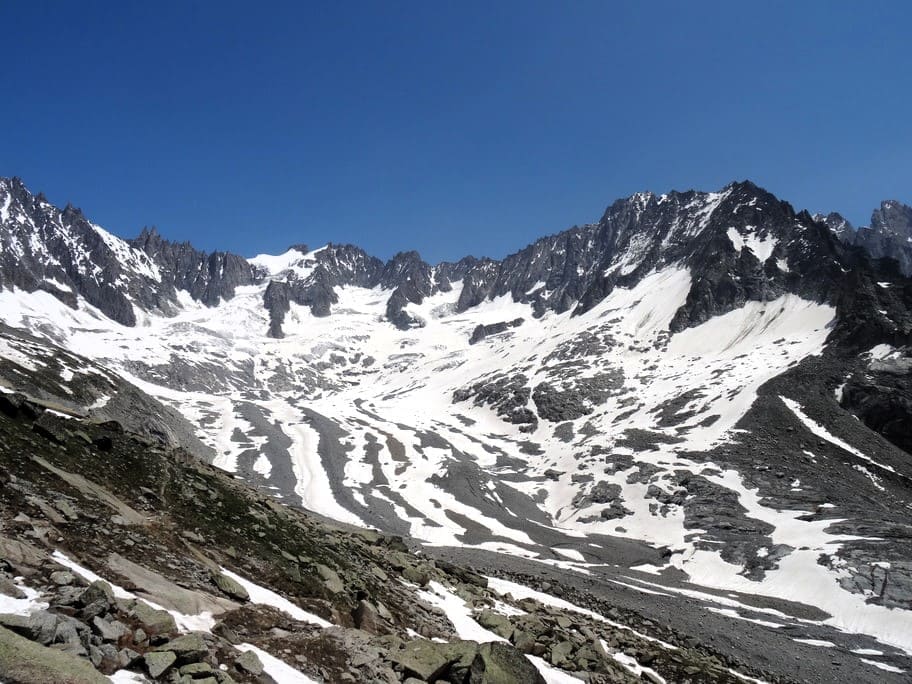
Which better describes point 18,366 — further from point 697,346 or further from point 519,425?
point 697,346

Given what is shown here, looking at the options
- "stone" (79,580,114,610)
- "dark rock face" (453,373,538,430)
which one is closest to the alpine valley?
"stone" (79,580,114,610)

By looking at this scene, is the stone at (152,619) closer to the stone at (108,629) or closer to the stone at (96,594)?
the stone at (96,594)

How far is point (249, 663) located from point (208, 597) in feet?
12.9

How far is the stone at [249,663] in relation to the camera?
36.0 ft

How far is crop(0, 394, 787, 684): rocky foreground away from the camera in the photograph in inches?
396

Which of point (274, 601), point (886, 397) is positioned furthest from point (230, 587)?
point (886, 397)

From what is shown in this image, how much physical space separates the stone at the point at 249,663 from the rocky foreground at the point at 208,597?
0.04 meters

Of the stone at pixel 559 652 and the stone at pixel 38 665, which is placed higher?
the stone at pixel 38 665

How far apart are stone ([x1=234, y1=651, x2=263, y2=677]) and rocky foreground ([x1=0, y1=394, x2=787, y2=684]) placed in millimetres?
45

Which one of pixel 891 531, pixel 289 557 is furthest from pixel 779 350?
pixel 289 557

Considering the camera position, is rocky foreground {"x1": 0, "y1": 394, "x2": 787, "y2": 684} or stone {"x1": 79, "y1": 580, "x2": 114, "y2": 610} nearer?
rocky foreground {"x1": 0, "y1": 394, "x2": 787, "y2": 684}

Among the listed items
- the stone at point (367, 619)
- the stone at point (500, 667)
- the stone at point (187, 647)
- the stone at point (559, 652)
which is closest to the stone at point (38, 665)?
the stone at point (187, 647)

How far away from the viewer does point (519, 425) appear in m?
153

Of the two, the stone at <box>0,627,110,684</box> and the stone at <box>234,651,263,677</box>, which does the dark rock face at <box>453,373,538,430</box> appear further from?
the stone at <box>0,627,110,684</box>
